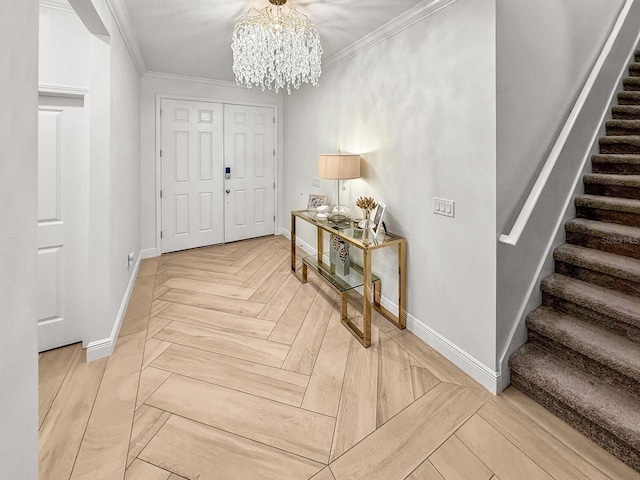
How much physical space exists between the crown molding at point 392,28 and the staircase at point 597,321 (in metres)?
1.75

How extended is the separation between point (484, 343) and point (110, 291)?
2.58 metres

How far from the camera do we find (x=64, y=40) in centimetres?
218

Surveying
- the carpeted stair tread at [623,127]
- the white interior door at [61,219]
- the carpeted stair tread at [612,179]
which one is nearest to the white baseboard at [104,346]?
the white interior door at [61,219]

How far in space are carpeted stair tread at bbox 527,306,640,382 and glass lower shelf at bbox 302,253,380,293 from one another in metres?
1.23

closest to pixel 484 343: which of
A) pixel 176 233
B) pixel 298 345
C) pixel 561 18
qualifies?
pixel 298 345

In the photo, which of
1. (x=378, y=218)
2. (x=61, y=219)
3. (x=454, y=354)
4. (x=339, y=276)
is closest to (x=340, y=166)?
(x=378, y=218)

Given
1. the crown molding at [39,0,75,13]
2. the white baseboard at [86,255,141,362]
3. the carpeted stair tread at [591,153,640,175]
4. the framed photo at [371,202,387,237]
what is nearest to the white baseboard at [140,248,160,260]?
the white baseboard at [86,255,141,362]

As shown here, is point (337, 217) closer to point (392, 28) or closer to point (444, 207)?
point (444, 207)

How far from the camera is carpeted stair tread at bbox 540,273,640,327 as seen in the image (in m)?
1.84

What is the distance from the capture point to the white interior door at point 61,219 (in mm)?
2256

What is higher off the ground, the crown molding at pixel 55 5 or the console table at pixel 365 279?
the crown molding at pixel 55 5

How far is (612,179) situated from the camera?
243 cm

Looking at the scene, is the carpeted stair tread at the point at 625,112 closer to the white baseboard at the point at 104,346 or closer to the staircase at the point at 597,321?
the staircase at the point at 597,321

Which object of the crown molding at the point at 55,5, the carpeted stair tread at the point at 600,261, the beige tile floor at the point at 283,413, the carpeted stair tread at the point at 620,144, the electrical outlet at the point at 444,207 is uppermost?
the crown molding at the point at 55,5
